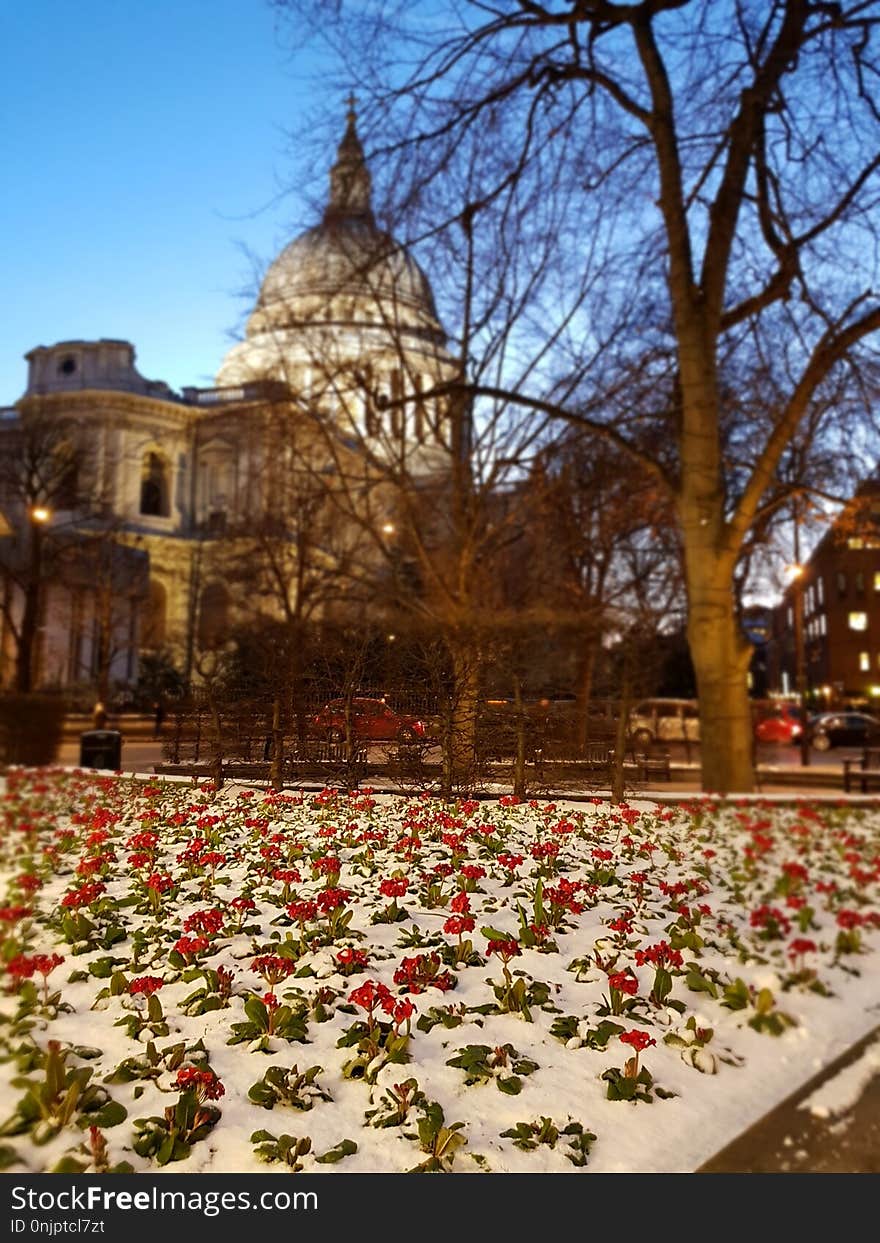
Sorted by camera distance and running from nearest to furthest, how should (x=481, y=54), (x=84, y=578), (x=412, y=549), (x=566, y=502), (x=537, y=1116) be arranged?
(x=537, y=1116), (x=84, y=578), (x=481, y=54), (x=566, y=502), (x=412, y=549)

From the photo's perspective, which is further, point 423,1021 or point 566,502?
point 566,502

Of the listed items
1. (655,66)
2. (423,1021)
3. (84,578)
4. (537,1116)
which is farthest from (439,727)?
(655,66)

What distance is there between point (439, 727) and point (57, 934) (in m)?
0.75

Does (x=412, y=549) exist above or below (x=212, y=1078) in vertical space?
above

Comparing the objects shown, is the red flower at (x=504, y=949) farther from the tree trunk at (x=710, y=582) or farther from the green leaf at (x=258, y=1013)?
the tree trunk at (x=710, y=582)

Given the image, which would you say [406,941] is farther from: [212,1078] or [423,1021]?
[212,1078]

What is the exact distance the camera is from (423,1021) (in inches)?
50.6

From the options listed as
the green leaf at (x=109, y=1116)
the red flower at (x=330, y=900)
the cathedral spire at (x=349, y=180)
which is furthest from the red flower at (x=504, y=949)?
the cathedral spire at (x=349, y=180)

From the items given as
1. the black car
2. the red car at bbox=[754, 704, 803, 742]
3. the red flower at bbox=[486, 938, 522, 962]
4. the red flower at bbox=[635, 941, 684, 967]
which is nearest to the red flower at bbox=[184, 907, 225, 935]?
the red flower at bbox=[486, 938, 522, 962]

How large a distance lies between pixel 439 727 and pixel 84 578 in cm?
94

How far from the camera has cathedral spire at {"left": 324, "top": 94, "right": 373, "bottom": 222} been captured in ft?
10.4

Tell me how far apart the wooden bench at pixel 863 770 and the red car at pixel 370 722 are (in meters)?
1.37
